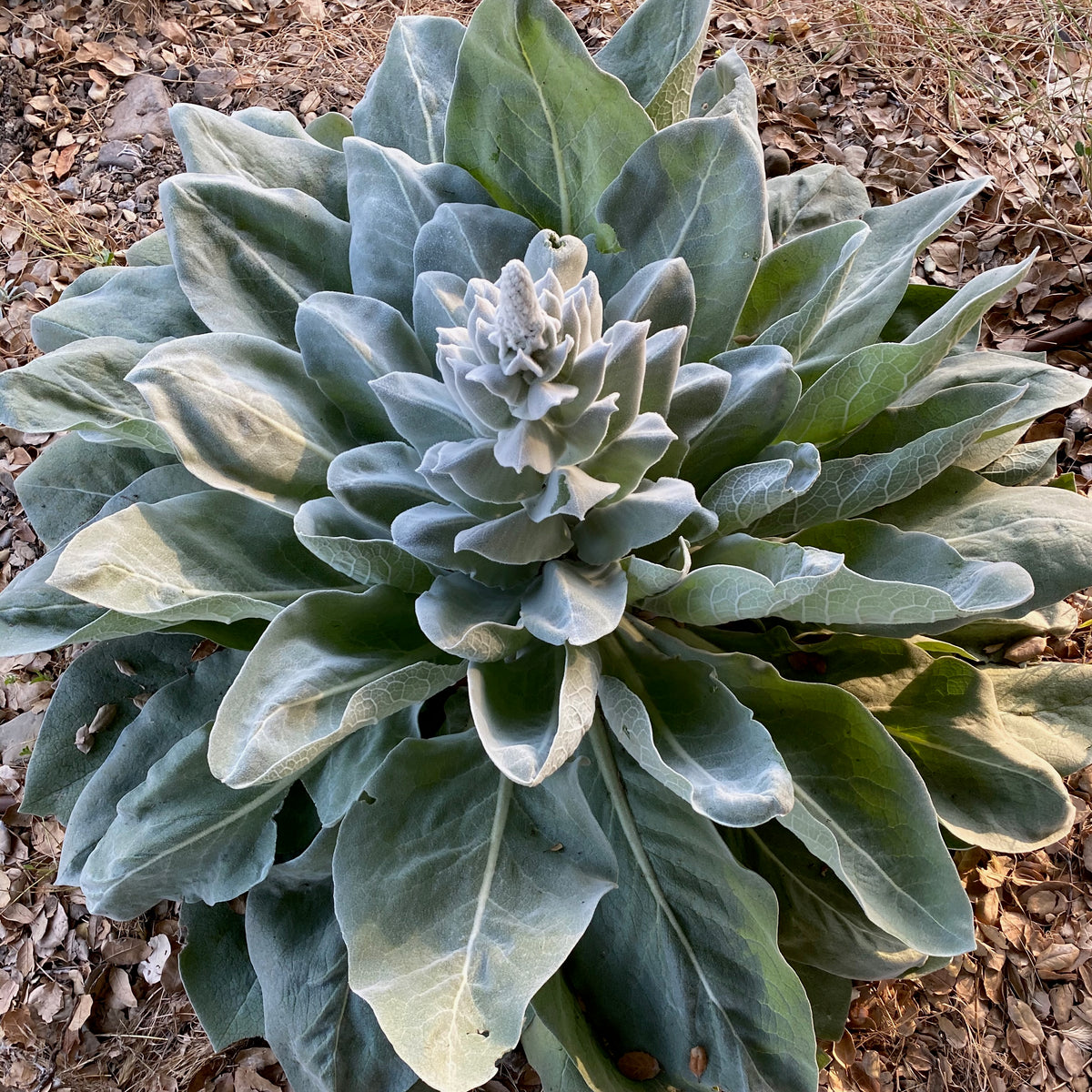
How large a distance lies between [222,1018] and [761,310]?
6.57 feet

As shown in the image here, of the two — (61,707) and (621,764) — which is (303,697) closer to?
(621,764)

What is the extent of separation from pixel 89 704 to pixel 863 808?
5.62ft

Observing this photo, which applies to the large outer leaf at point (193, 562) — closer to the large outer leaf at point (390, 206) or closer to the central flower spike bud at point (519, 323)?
the large outer leaf at point (390, 206)

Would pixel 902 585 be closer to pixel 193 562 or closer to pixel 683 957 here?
pixel 683 957

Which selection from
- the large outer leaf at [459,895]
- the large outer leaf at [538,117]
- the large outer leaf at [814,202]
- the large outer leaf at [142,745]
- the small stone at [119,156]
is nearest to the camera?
the large outer leaf at [459,895]

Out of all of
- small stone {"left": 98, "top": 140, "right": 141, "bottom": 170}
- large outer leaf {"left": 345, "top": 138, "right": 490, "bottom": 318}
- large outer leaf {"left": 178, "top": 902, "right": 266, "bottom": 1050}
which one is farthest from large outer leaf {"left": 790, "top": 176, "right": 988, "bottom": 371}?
small stone {"left": 98, "top": 140, "right": 141, "bottom": 170}

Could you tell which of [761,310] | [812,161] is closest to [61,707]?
[761,310]

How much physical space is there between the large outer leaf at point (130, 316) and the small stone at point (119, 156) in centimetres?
154

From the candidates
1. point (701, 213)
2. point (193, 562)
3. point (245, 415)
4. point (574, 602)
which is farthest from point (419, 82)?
point (574, 602)

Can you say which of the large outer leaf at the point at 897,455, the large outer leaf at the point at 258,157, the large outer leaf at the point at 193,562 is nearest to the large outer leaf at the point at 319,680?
the large outer leaf at the point at 193,562

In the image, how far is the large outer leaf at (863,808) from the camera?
1.51 meters

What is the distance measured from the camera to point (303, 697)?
154 cm

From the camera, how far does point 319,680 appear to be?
1.59 metres

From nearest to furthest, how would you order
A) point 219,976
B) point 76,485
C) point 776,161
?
point 219,976 → point 76,485 → point 776,161
